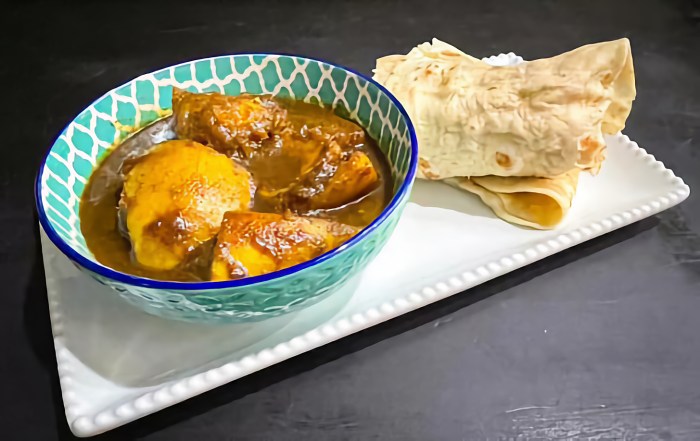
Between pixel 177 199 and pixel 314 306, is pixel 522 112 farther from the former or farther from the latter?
pixel 177 199

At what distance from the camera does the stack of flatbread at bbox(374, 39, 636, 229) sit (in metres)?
1.43

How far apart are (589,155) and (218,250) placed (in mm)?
831

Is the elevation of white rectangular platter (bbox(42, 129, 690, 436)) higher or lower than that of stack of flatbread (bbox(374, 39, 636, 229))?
lower

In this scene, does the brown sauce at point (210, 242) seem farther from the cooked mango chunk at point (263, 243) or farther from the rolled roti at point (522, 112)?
the rolled roti at point (522, 112)

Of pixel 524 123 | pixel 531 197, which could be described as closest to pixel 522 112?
pixel 524 123

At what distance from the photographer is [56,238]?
1101 millimetres

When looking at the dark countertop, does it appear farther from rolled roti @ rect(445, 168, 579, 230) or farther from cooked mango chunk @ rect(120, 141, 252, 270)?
cooked mango chunk @ rect(120, 141, 252, 270)

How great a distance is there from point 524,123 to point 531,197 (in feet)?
0.57

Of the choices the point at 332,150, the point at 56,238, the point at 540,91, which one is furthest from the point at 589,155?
the point at 56,238

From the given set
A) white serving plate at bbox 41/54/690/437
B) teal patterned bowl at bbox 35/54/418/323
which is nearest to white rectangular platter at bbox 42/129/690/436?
white serving plate at bbox 41/54/690/437

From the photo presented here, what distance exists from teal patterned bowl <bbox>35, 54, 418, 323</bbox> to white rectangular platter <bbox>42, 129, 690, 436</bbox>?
0.34 ft

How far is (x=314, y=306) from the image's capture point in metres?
1.30

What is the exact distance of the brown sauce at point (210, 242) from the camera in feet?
3.95

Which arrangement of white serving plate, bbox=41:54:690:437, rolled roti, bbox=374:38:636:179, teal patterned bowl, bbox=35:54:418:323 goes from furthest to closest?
rolled roti, bbox=374:38:636:179 → white serving plate, bbox=41:54:690:437 → teal patterned bowl, bbox=35:54:418:323
